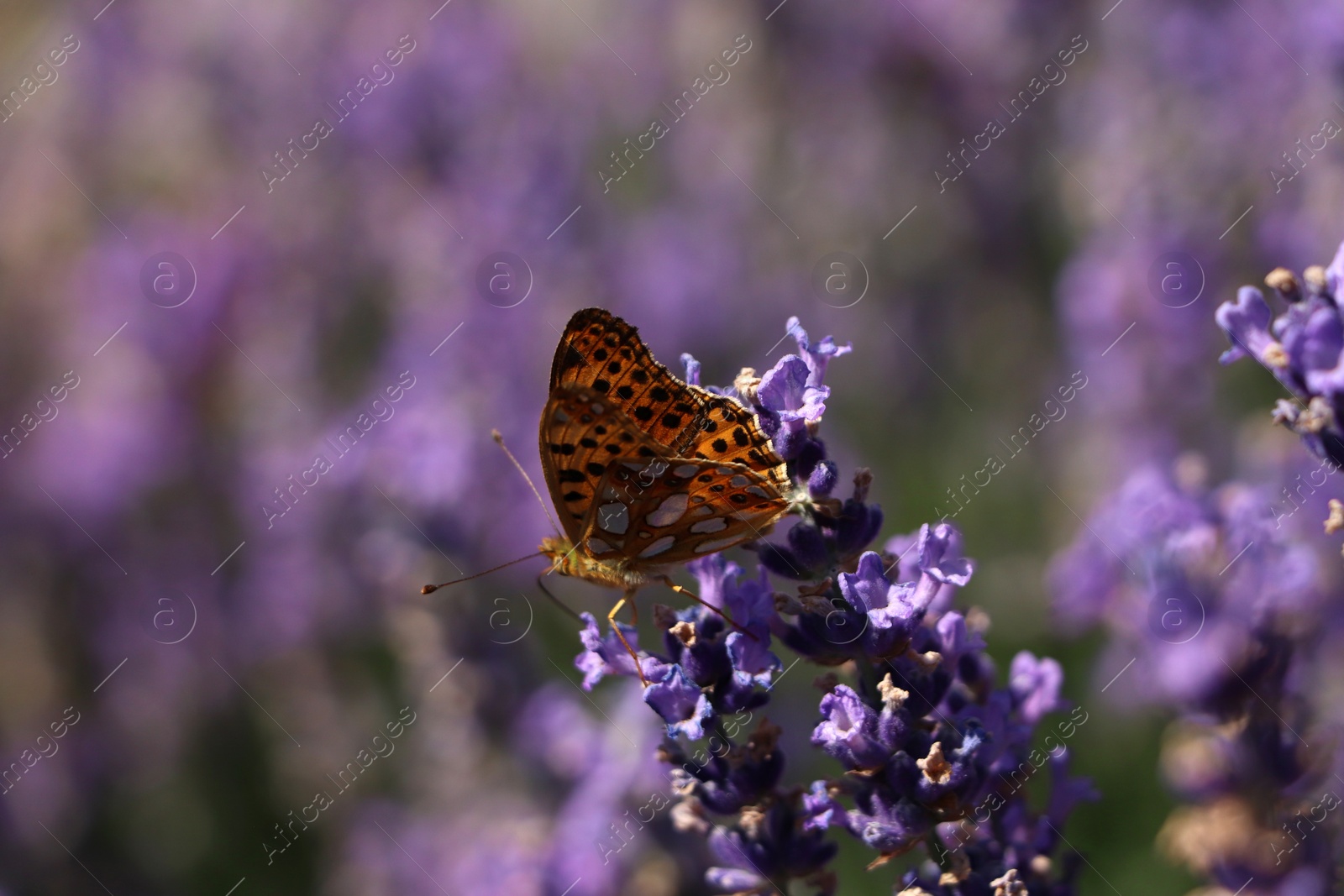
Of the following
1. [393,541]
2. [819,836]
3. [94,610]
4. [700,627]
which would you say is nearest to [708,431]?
[700,627]

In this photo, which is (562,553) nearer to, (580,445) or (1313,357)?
(580,445)

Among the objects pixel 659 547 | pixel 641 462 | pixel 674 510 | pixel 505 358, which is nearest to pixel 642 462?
pixel 641 462

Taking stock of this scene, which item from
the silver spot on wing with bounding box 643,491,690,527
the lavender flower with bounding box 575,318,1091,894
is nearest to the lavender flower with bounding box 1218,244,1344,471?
the lavender flower with bounding box 575,318,1091,894

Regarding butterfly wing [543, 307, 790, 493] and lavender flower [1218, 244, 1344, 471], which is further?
butterfly wing [543, 307, 790, 493]

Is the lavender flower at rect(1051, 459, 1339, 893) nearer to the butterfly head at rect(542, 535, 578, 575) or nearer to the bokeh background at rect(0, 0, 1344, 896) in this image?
the bokeh background at rect(0, 0, 1344, 896)

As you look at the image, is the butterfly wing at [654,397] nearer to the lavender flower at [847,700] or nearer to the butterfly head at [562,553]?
the lavender flower at [847,700]

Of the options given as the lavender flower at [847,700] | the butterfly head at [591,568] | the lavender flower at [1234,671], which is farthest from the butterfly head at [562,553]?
the lavender flower at [1234,671]
